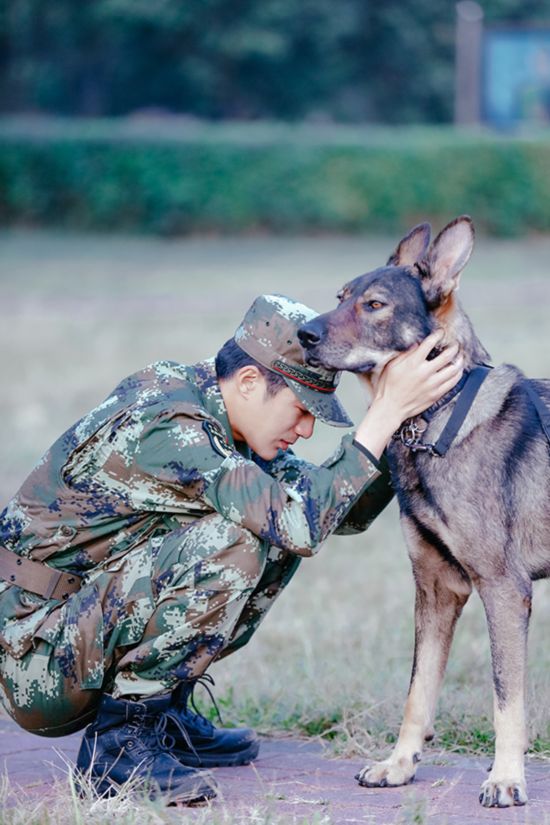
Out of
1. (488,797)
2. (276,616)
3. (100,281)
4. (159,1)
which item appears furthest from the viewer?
(159,1)

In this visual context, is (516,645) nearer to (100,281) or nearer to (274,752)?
(274,752)

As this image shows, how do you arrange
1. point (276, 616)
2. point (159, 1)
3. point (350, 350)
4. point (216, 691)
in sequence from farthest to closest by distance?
1. point (159, 1)
2. point (276, 616)
3. point (216, 691)
4. point (350, 350)

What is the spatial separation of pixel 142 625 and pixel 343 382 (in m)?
8.78

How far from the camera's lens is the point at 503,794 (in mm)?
3637

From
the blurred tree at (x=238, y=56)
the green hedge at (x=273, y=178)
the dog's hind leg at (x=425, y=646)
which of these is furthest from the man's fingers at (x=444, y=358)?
the blurred tree at (x=238, y=56)

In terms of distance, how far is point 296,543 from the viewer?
3709 millimetres

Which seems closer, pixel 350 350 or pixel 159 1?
pixel 350 350

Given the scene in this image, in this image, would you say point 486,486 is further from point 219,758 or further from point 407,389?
point 219,758

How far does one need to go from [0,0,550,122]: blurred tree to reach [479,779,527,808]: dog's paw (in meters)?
37.3

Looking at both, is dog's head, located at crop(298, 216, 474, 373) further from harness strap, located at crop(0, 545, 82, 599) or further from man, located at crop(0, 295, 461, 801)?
harness strap, located at crop(0, 545, 82, 599)

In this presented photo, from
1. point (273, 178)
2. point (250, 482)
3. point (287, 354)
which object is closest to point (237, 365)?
point (287, 354)

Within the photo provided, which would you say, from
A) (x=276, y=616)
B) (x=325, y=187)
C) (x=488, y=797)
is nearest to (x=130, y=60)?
(x=325, y=187)

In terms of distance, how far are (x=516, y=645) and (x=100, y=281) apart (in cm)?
1880

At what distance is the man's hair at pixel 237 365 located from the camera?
395 centimetres
